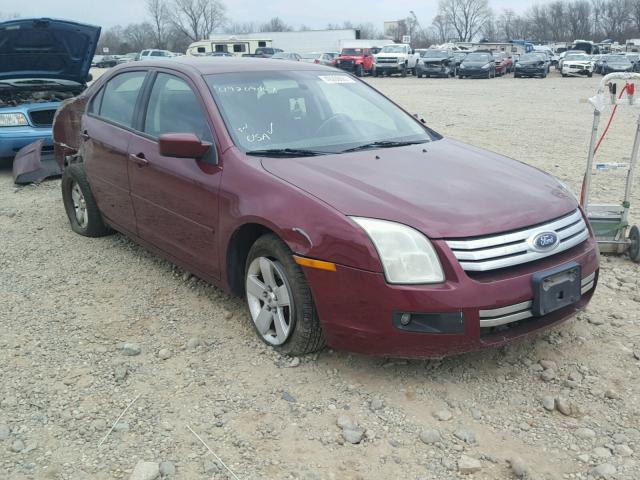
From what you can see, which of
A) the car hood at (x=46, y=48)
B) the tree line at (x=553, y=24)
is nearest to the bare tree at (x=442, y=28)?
the tree line at (x=553, y=24)

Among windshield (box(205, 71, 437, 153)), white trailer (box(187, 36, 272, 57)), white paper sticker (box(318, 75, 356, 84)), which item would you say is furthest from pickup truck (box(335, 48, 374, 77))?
windshield (box(205, 71, 437, 153))

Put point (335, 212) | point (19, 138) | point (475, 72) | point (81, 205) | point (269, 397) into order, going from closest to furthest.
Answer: point (335, 212)
point (269, 397)
point (81, 205)
point (19, 138)
point (475, 72)

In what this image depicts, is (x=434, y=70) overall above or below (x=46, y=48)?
below

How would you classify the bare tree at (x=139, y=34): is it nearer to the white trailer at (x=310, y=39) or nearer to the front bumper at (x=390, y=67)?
the white trailer at (x=310, y=39)

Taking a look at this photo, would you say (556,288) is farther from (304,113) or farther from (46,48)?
(46,48)

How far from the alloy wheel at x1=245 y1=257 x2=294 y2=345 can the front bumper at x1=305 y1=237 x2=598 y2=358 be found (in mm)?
261

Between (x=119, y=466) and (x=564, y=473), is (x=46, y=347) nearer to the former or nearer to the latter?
(x=119, y=466)

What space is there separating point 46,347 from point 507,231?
268 cm

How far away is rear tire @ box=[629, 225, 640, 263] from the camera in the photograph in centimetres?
479

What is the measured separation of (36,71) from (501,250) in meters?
7.65

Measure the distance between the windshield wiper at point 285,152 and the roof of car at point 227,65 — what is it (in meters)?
0.84

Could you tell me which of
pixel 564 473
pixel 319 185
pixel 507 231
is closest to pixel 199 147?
pixel 319 185

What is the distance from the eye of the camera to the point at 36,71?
8422 mm

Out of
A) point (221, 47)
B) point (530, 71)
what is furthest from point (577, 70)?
point (221, 47)
